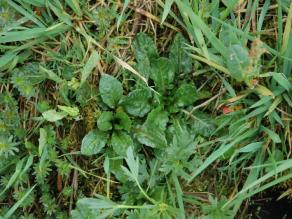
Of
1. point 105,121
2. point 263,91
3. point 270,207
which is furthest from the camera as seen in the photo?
point 270,207

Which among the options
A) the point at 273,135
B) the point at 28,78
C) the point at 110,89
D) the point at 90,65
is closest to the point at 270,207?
the point at 273,135

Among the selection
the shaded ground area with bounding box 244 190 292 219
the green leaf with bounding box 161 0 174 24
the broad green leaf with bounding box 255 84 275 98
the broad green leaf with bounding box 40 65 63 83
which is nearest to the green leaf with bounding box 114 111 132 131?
the broad green leaf with bounding box 40 65 63 83

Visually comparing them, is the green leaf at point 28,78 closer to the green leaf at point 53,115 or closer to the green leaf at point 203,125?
the green leaf at point 53,115

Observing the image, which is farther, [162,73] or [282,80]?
[162,73]

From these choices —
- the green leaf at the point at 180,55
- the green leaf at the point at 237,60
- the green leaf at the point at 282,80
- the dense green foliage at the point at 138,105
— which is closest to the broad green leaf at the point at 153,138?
the dense green foliage at the point at 138,105

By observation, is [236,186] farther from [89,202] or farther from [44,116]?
[44,116]

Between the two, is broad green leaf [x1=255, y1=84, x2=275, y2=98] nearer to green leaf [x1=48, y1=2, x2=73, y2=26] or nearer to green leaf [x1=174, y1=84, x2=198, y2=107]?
green leaf [x1=174, y1=84, x2=198, y2=107]

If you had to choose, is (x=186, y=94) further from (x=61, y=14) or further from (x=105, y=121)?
(x=61, y=14)

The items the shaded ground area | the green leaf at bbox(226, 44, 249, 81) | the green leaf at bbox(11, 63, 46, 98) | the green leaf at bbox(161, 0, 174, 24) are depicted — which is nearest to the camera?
the green leaf at bbox(226, 44, 249, 81)
